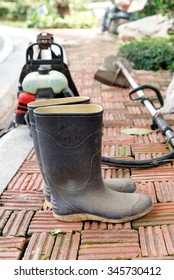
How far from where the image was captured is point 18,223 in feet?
6.95

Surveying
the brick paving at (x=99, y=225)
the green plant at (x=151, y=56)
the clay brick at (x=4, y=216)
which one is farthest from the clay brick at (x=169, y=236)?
the green plant at (x=151, y=56)

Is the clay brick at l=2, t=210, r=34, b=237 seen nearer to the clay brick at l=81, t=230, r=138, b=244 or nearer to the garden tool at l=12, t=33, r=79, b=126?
the clay brick at l=81, t=230, r=138, b=244

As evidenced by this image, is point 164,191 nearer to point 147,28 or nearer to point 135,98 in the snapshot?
point 135,98

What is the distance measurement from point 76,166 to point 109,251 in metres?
0.40

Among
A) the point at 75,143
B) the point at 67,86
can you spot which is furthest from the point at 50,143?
the point at 67,86

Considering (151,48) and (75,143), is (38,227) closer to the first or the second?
(75,143)

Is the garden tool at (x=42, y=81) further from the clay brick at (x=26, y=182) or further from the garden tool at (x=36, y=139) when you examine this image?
Result: the garden tool at (x=36, y=139)

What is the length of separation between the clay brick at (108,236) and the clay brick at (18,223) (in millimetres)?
272

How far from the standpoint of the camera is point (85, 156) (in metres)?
2.04

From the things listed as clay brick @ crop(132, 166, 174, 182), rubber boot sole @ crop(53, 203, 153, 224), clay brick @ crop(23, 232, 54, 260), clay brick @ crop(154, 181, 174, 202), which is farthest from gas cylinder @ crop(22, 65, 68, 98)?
clay brick @ crop(23, 232, 54, 260)

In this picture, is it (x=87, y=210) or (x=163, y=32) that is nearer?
(x=87, y=210)

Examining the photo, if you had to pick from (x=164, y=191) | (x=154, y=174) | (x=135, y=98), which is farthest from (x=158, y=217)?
(x=135, y=98)

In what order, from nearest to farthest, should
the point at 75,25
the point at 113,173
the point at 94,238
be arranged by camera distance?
1. the point at 94,238
2. the point at 113,173
3. the point at 75,25

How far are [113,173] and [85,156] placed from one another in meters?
0.71
